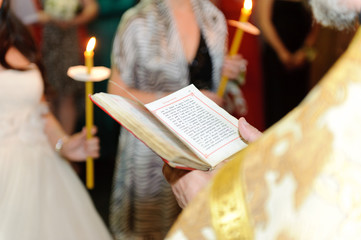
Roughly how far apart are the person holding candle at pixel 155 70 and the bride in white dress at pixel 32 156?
0.25 metres

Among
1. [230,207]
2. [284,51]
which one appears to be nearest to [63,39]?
[284,51]

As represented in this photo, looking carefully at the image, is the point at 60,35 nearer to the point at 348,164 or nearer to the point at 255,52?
the point at 255,52

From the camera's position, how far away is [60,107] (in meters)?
2.84

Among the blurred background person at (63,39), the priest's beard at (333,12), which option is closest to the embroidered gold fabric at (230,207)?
the priest's beard at (333,12)

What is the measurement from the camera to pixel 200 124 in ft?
2.83

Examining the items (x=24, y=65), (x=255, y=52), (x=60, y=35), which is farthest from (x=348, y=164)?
(x=60, y=35)

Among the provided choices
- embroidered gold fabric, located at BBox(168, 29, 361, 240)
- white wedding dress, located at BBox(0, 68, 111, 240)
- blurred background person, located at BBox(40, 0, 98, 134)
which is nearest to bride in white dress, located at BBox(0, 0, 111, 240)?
white wedding dress, located at BBox(0, 68, 111, 240)

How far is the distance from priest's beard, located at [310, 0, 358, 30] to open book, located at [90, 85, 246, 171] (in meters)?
0.27

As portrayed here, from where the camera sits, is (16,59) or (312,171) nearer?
(312,171)

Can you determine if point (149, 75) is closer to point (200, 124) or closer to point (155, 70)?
point (155, 70)

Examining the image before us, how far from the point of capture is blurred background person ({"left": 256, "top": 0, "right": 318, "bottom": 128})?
2.68 meters

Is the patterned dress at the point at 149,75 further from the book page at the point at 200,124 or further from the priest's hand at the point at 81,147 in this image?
the book page at the point at 200,124

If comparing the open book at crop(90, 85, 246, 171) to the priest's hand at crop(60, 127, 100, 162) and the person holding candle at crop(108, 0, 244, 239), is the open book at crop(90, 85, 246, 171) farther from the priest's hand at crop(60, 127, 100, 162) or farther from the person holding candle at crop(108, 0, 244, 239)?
the person holding candle at crop(108, 0, 244, 239)

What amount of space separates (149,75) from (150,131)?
88cm
